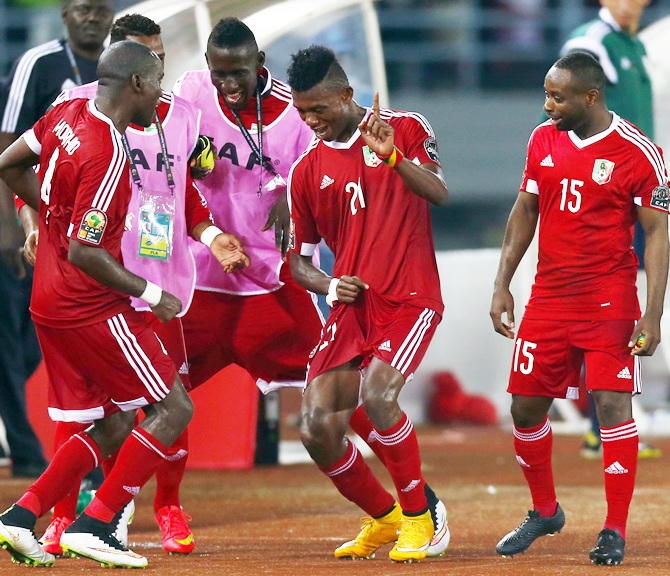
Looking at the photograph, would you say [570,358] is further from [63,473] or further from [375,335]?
[63,473]

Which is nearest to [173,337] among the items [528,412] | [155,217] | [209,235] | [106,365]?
[209,235]

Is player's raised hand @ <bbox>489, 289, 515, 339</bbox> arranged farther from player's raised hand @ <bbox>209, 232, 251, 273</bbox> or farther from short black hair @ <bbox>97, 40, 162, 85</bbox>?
short black hair @ <bbox>97, 40, 162, 85</bbox>

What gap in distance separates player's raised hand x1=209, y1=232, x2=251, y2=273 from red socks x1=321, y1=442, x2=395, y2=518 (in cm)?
93

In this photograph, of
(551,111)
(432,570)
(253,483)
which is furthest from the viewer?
(253,483)

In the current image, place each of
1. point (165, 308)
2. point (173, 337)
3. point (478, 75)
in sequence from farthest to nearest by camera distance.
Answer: point (478, 75)
point (173, 337)
point (165, 308)

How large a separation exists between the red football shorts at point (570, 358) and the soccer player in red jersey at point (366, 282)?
0.45m

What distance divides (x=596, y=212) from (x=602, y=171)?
18 centimetres

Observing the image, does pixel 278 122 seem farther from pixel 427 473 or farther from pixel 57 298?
pixel 427 473

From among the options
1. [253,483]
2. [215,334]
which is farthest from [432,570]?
[253,483]

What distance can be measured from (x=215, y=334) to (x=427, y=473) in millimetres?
3613

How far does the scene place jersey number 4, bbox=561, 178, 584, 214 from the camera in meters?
5.65

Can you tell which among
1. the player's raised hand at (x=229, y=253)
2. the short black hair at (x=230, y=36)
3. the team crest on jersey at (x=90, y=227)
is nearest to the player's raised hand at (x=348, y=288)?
the player's raised hand at (x=229, y=253)

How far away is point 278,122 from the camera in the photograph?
6.23m

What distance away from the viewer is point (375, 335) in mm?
5613
